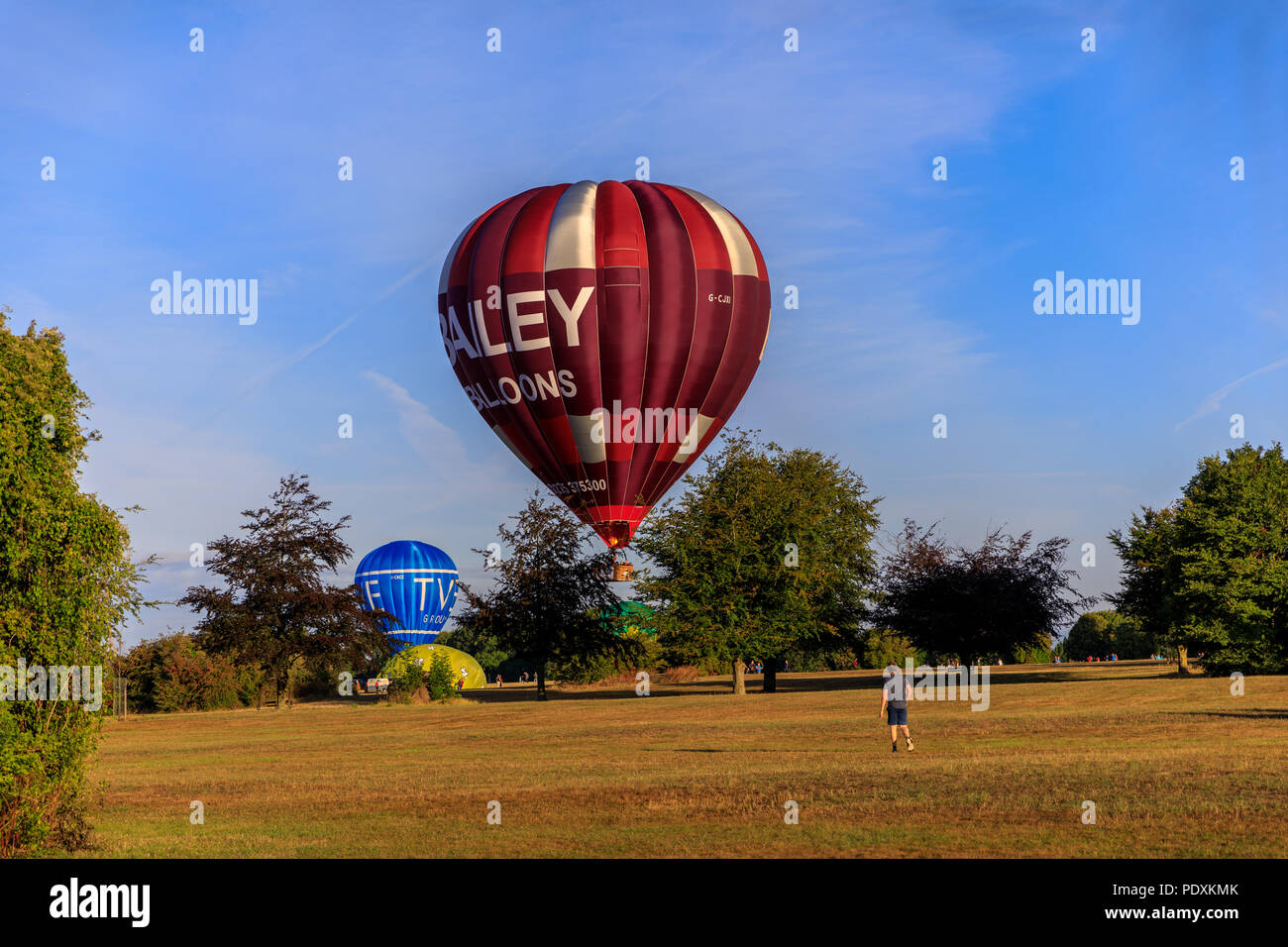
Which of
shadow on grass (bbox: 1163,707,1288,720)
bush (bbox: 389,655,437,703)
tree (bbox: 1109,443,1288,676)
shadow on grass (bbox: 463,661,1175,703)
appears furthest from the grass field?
bush (bbox: 389,655,437,703)

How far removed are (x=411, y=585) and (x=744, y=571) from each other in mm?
45577

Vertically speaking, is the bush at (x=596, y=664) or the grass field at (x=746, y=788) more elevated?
the grass field at (x=746, y=788)

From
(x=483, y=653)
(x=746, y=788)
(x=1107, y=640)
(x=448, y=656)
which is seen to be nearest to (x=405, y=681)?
(x=448, y=656)

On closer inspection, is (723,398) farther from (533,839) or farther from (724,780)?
(533,839)

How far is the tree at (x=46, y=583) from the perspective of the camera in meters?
14.5

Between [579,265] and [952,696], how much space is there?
22.0 metres

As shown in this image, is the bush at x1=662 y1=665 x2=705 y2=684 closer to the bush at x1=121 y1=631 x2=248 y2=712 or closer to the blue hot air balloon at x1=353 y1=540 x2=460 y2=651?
the blue hot air balloon at x1=353 y1=540 x2=460 y2=651

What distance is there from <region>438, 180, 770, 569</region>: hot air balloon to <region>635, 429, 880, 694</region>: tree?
45.2 feet

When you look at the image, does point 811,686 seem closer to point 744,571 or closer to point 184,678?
point 744,571

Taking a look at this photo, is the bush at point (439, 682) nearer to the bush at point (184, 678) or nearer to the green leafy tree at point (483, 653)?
the bush at point (184, 678)

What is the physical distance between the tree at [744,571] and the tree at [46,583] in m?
42.6

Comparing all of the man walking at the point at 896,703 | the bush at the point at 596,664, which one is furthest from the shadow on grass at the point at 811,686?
the man walking at the point at 896,703

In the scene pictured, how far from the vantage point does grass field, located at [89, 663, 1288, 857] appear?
49.7 ft
